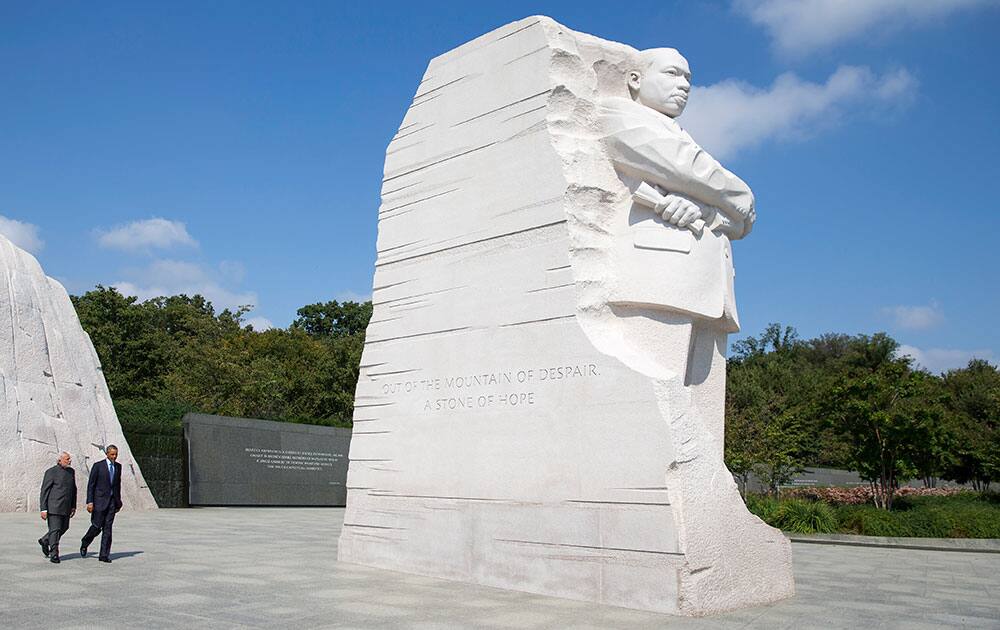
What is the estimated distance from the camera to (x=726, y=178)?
353 inches

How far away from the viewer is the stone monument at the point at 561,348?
775cm

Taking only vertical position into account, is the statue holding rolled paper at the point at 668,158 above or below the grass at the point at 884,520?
above

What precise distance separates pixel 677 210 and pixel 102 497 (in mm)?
6942

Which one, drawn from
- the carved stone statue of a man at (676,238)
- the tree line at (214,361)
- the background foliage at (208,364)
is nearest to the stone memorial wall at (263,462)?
the background foliage at (208,364)

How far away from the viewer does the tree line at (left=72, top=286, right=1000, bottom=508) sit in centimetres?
2038

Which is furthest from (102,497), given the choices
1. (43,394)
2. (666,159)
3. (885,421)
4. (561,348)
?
(885,421)

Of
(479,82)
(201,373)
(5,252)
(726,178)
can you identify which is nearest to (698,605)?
(726,178)

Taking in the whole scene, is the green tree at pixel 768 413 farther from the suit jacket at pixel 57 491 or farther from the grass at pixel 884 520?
the suit jacket at pixel 57 491

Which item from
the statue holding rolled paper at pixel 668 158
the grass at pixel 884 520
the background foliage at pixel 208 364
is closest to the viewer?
the statue holding rolled paper at pixel 668 158

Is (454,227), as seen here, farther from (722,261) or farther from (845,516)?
(845,516)

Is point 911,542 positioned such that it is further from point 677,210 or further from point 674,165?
point 674,165

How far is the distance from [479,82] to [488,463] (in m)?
4.24

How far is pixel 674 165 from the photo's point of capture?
862 cm

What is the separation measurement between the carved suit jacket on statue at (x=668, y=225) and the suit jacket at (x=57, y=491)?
6302 millimetres
